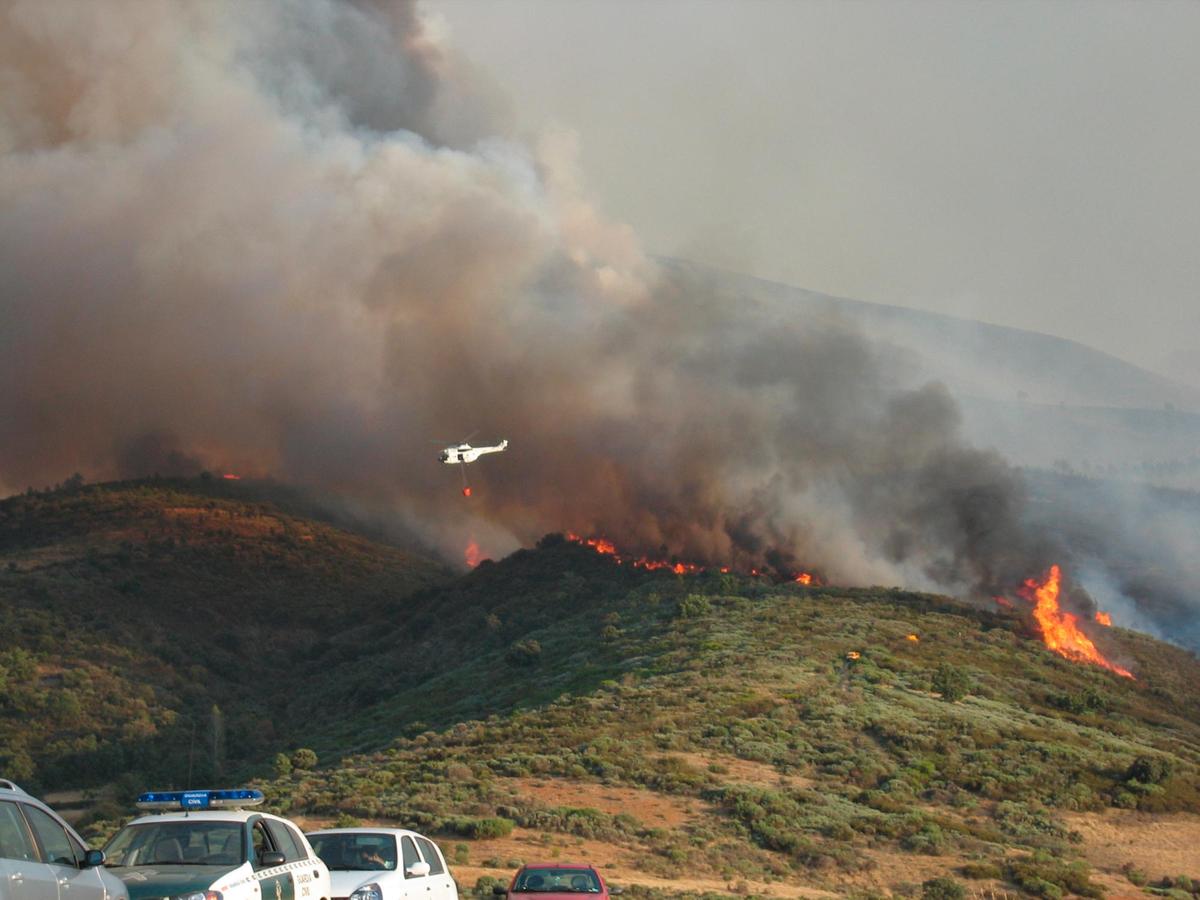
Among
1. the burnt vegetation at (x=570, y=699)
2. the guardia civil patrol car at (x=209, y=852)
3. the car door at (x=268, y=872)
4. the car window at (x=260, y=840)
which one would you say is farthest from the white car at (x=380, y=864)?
the burnt vegetation at (x=570, y=699)

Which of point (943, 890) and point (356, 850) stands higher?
point (356, 850)

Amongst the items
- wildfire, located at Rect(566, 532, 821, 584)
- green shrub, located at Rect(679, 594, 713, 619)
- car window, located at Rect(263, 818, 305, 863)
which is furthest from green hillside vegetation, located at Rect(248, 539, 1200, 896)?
car window, located at Rect(263, 818, 305, 863)

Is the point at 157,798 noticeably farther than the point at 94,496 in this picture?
No

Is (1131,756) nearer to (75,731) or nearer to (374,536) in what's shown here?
(75,731)

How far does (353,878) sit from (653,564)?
84.1 metres

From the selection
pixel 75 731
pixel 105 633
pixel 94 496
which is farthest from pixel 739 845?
pixel 94 496

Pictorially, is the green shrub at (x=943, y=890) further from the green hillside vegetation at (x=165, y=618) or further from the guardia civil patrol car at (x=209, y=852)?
the green hillside vegetation at (x=165, y=618)

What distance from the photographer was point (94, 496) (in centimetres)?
13100

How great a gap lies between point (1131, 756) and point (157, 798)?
168 feet

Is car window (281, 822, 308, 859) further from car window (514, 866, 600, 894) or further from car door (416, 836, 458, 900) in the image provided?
car window (514, 866, 600, 894)

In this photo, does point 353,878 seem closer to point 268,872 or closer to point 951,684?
point 268,872

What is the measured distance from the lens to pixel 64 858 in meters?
15.1

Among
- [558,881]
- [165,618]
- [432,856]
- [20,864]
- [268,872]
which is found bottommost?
[558,881]

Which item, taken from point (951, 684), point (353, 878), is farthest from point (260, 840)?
point (951, 684)
